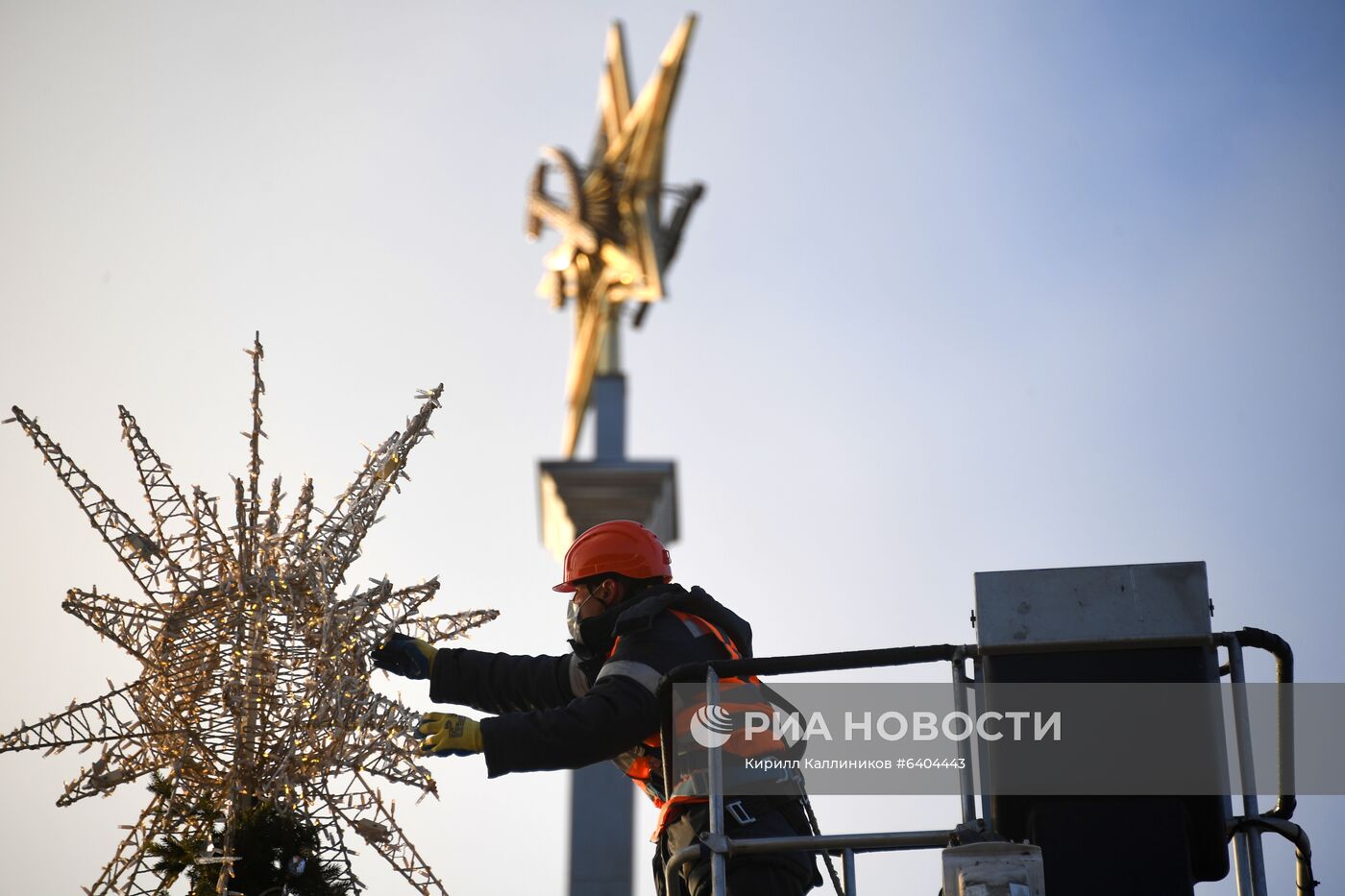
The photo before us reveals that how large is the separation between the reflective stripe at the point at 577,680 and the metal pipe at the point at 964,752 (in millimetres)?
1892

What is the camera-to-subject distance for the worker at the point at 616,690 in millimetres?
6270

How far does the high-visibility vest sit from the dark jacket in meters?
0.03

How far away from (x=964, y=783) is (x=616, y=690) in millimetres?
1317

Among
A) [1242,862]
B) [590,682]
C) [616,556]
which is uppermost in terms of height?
[616,556]

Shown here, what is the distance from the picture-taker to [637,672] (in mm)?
6496

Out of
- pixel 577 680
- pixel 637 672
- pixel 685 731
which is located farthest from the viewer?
pixel 577 680

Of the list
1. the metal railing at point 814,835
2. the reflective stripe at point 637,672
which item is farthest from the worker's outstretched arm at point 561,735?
the metal railing at point 814,835

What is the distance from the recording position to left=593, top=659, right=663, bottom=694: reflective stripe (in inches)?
255

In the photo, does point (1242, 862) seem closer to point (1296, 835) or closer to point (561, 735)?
point (1296, 835)

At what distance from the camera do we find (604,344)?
23.2m

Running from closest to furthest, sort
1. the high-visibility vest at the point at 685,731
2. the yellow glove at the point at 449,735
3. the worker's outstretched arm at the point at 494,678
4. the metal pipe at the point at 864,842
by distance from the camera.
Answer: the metal pipe at the point at 864,842
the yellow glove at the point at 449,735
the high-visibility vest at the point at 685,731
the worker's outstretched arm at the point at 494,678

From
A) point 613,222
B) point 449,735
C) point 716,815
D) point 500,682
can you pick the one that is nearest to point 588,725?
point 449,735

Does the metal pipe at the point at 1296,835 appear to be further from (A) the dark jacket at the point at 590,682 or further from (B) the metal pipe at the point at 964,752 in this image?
(A) the dark jacket at the point at 590,682

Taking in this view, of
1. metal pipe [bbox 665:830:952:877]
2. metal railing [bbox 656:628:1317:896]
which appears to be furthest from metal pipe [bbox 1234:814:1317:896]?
metal pipe [bbox 665:830:952:877]
